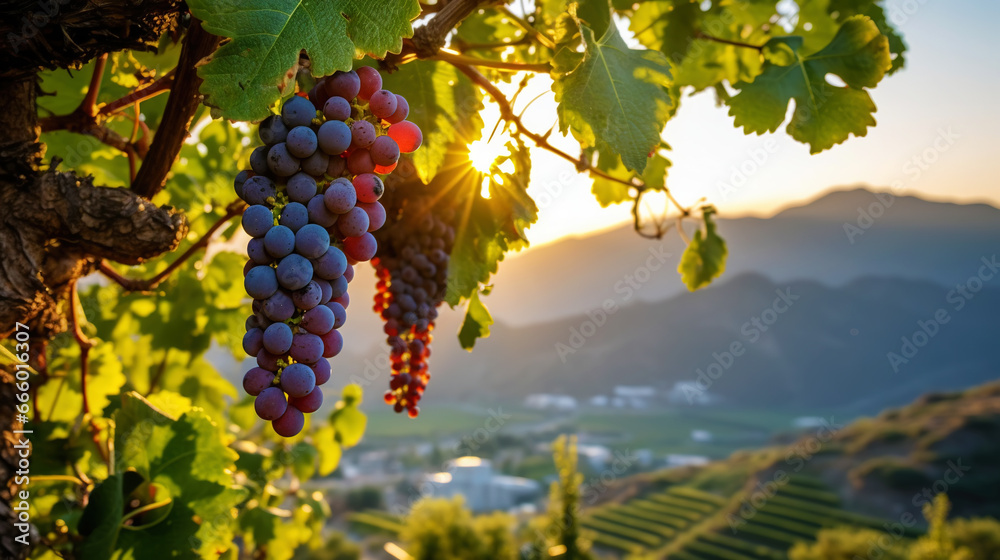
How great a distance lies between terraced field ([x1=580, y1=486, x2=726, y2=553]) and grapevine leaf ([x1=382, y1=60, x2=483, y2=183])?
26.6 metres

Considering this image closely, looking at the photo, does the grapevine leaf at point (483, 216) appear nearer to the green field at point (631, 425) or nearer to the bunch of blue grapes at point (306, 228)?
the bunch of blue grapes at point (306, 228)

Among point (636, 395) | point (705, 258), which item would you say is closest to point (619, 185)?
point (705, 258)

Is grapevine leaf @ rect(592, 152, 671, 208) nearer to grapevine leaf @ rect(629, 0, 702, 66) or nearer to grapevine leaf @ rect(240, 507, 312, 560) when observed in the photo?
grapevine leaf @ rect(629, 0, 702, 66)

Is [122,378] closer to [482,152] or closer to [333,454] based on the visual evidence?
[333,454]

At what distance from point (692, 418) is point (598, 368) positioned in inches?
443

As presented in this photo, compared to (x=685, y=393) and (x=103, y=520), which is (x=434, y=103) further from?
(x=685, y=393)

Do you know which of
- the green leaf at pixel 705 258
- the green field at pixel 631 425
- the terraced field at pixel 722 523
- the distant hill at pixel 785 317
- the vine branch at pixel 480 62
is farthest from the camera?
the distant hill at pixel 785 317

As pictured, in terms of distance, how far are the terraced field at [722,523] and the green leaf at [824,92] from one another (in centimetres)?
2343

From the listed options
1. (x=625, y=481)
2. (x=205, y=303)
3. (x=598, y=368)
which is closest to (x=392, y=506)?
(x=625, y=481)

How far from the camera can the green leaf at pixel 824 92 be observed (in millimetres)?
1086

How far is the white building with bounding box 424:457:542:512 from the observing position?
127ft

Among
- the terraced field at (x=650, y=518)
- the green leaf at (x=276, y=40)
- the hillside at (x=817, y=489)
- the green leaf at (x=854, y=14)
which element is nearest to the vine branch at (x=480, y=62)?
the green leaf at (x=276, y=40)

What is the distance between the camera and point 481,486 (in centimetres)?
3978

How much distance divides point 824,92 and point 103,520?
142cm
